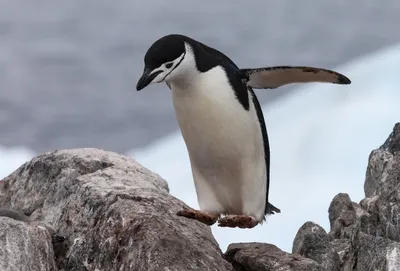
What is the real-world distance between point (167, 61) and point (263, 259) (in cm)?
83

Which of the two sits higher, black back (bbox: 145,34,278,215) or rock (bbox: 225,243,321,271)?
black back (bbox: 145,34,278,215)

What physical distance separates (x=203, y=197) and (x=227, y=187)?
12cm

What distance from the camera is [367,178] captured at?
5.05 m

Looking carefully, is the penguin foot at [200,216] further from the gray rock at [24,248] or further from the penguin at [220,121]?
the gray rock at [24,248]

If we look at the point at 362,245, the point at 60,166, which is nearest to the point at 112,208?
the point at 60,166

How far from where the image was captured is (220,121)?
3.41m

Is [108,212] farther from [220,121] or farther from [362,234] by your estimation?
[362,234]

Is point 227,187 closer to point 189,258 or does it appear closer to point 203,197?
point 203,197

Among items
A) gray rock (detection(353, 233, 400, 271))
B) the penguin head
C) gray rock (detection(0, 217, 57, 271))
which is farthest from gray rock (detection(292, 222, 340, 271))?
gray rock (detection(0, 217, 57, 271))

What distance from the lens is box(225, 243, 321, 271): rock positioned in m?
3.12

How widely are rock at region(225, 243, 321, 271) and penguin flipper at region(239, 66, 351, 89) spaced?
729 millimetres

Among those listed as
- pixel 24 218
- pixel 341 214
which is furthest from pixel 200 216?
pixel 341 214

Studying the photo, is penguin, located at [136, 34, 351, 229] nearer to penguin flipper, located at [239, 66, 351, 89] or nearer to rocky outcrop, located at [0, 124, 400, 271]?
penguin flipper, located at [239, 66, 351, 89]

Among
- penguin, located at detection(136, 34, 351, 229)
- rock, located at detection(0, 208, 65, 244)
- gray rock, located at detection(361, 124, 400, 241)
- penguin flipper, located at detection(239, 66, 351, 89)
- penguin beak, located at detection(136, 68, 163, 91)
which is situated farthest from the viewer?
gray rock, located at detection(361, 124, 400, 241)
